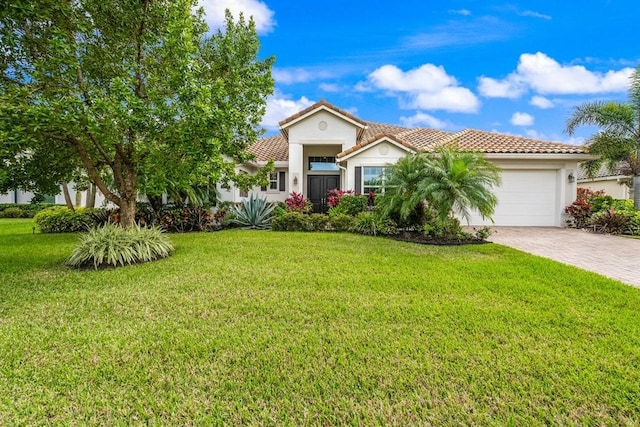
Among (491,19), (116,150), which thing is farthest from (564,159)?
(116,150)

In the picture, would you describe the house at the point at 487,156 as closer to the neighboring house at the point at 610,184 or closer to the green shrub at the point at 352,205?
the green shrub at the point at 352,205

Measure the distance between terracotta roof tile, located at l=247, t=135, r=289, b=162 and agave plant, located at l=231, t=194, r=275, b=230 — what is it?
17.8 ft

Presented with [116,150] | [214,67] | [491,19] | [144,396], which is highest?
[491,19]

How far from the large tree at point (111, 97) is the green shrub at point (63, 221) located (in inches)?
234

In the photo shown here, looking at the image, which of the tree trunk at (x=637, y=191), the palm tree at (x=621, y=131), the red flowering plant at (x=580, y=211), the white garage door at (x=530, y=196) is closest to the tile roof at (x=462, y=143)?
the palm tree at (x=621, y=131)

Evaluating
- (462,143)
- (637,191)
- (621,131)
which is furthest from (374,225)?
(621,131)

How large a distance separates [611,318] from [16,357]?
7.74m

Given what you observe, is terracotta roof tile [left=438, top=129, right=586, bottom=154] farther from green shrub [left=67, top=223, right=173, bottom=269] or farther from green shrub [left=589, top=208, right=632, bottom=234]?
green shrub [left=67, top=223, right=173, bottom=269]

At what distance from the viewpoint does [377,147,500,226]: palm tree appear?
10297 millimetres

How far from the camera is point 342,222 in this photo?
45.6ft

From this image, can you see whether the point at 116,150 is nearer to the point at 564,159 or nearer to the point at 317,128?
the point at 317,128

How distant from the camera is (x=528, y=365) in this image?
342cm

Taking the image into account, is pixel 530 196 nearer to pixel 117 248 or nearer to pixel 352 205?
pixel 352 205

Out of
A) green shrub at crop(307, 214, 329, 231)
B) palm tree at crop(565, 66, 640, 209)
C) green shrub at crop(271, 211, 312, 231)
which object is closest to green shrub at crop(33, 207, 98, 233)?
green shrub at crop(271, 211, 312, 231)
